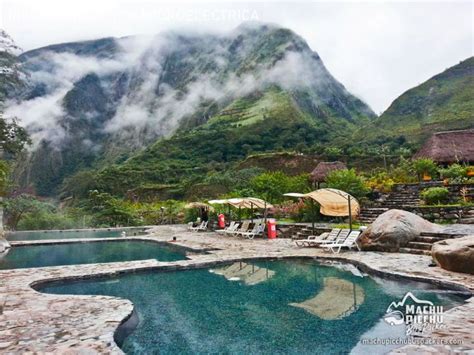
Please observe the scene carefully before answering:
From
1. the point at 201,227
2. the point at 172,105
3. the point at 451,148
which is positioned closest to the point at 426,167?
the point at 451,148

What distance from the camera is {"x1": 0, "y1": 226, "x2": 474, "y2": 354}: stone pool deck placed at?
3.73 meters

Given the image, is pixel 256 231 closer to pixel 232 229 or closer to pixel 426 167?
pixel 232 229

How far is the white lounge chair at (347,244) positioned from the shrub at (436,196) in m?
6.47

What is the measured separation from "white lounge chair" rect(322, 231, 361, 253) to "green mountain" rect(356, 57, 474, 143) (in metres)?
45.8

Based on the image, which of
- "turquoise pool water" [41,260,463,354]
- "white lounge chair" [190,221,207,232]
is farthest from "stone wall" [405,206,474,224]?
"white lounge chair" [190,221,207,232]

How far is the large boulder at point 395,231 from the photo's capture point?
973 centimetres

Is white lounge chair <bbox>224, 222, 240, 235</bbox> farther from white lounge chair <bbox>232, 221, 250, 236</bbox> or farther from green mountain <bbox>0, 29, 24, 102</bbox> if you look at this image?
green mountain <bbox>0, 29, 24, 102</bbox>

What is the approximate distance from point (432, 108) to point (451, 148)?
41.7 meters

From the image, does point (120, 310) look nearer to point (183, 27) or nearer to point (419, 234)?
point (419, 234)

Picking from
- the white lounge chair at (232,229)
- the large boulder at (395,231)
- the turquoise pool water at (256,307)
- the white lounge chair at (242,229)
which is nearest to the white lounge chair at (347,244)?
the large boulder at (395,231)

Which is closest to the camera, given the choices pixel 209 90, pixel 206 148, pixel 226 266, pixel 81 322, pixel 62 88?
pixel 81 322

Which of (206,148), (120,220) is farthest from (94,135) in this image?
(120,220)

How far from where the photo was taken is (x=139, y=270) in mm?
8680

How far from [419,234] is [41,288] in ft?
29.6
